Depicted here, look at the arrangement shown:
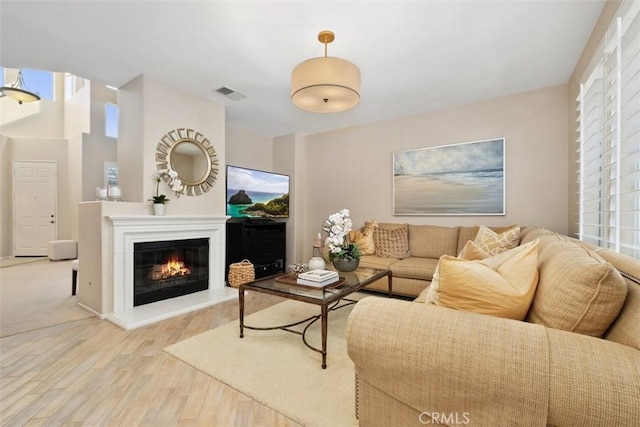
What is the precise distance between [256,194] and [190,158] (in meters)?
1.22

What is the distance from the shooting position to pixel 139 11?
2088 mm

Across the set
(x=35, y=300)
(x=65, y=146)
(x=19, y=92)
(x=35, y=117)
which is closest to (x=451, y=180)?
(x=35, y=300)

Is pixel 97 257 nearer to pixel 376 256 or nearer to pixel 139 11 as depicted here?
pixel 139 11

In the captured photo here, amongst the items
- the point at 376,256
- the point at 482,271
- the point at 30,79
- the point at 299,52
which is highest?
the point at 30,79

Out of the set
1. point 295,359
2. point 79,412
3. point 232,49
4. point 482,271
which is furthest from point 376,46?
point 79,412

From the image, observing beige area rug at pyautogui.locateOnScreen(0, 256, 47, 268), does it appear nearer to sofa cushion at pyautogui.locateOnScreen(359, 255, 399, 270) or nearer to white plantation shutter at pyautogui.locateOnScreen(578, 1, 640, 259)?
sofa cushion at pyautogui.locateOnScreen(359, 255, 399, 270)

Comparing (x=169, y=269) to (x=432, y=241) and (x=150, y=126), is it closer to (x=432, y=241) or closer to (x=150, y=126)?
(x=150, y=126)

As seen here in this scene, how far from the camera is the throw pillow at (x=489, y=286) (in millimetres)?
1042

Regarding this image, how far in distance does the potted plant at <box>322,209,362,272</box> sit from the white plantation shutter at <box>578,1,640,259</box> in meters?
1.70

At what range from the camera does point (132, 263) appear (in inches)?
115

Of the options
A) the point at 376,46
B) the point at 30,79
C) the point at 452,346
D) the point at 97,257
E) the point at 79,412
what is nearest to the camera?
the point at 452,346

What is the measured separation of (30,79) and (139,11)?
691cm

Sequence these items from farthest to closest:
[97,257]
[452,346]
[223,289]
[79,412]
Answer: [223,289]
[97,257]
[79,412]
[452,346]

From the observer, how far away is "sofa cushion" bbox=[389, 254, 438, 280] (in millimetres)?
3156
